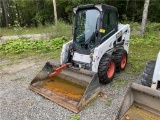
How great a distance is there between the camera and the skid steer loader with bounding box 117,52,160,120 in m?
2.93

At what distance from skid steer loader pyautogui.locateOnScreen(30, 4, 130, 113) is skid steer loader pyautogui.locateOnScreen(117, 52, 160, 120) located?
855 millimetres

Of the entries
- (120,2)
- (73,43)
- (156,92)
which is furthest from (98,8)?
(120,2)

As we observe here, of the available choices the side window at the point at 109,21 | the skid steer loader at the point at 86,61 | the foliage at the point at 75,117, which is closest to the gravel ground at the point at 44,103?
the foliage at the point at 75,117

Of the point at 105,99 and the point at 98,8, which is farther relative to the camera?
the point at 98,8

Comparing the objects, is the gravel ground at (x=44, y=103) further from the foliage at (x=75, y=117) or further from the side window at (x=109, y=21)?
the side window at (x=109, y=21)

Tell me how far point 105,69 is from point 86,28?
116cm

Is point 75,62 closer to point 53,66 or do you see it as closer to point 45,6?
point 53,66

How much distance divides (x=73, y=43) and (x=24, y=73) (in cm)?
193

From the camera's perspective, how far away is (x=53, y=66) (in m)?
4.46

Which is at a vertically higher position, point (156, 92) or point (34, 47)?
point (156, 92)

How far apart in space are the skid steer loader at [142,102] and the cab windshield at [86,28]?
1715mm

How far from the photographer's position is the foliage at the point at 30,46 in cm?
805

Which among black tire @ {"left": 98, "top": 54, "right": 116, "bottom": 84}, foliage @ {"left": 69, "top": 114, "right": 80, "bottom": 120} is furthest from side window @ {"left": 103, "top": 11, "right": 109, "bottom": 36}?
foliage @ {"left": 69, "top": 114, "right": 80, "bottom": 120}

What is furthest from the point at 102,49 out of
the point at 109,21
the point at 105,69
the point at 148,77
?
the point at 148,77
